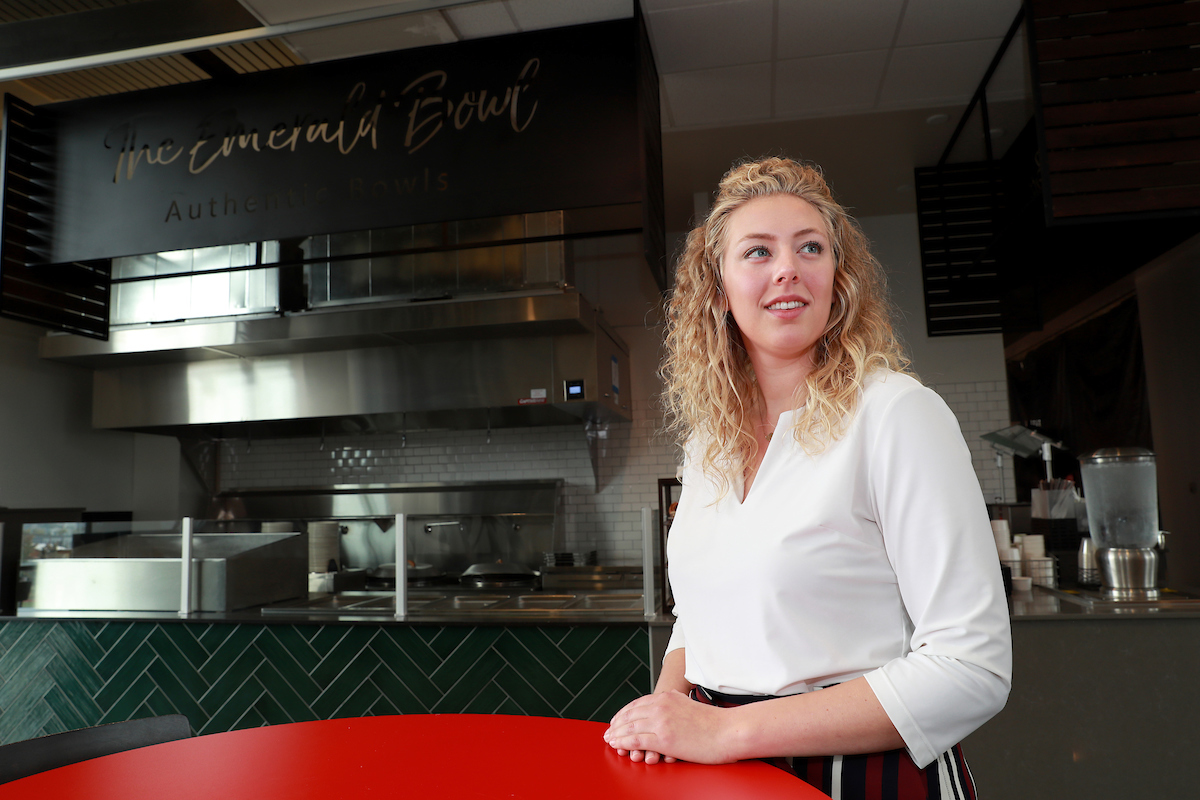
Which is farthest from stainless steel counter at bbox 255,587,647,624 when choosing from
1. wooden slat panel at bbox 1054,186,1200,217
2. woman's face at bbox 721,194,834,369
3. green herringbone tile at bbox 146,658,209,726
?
wooden slat panel at bbox 1054,186,1200,217

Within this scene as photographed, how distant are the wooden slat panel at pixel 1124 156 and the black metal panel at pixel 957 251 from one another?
214 centimetres

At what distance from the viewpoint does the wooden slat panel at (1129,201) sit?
8.16 feet

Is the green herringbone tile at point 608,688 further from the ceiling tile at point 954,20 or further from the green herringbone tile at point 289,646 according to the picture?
the ceiling tile at point 954,20

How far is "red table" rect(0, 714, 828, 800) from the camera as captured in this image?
92 centimetres

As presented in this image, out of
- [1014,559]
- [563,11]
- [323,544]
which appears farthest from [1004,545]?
[323,544]

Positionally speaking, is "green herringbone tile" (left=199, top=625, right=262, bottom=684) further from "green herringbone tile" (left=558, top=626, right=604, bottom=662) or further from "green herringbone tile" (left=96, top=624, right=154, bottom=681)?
"green herringbone tile" (left=558, top=626, right=604, bottom=662)

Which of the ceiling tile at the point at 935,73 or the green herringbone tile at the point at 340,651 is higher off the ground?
the ceiling tile at the point at 935,73

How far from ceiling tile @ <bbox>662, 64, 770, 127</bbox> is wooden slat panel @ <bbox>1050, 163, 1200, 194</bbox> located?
145 cm

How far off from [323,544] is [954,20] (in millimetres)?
5114

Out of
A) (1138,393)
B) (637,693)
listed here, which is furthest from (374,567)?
(1138,393)

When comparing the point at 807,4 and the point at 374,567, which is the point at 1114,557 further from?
the point at 374,567

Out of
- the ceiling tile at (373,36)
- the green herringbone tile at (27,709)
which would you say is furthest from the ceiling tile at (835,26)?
the green herringbone tile at (27,709)

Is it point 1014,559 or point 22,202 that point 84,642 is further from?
point 1014,559

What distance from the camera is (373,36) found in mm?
3158
